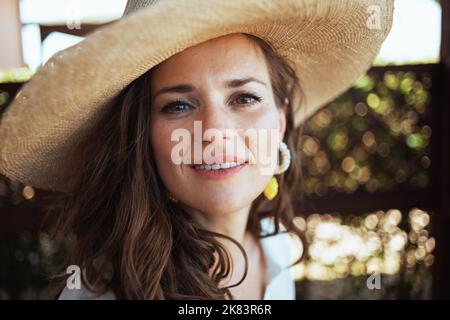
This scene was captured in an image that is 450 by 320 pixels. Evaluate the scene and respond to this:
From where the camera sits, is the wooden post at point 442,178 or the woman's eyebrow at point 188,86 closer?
the woman's eyebrow at point 188,86

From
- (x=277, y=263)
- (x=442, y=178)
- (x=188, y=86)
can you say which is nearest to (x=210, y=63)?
(x=188, y=86)

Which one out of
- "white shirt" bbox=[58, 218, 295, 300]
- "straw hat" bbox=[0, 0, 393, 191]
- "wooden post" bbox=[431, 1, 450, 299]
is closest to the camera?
"straw hat" bbox=[0, 0, 393, 191]

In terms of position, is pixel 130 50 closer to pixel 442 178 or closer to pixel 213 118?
pixel 213 118

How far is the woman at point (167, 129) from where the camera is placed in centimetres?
120

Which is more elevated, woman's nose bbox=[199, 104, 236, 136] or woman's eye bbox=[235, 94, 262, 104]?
woman's eye bbox=[235, 94, 262, 104]

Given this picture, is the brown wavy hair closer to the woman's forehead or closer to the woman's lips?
the woman's forehead

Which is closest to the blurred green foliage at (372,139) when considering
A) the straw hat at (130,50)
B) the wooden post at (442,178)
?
the wooden post at (442,178)

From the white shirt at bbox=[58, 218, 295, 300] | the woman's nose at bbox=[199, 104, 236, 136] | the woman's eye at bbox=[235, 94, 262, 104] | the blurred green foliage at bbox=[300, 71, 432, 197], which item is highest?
the blurred green foliage at bbox=[300, 71, 432, 197]


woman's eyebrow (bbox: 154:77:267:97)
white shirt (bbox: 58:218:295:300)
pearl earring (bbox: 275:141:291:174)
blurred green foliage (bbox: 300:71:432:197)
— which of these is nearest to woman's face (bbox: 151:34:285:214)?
woman's eyebrow (bbox: 154:77:267:97)

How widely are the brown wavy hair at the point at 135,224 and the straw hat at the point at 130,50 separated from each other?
0.24 feet

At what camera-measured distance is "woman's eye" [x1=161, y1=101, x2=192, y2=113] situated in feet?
4.53

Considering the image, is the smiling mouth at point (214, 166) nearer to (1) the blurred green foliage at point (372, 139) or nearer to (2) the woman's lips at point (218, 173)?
(2) the woman's lips at point (218, 173)

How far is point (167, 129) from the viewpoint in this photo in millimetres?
1402

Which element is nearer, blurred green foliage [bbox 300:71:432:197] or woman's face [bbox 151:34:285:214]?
woman's face [bbox 151:34:285:214]
